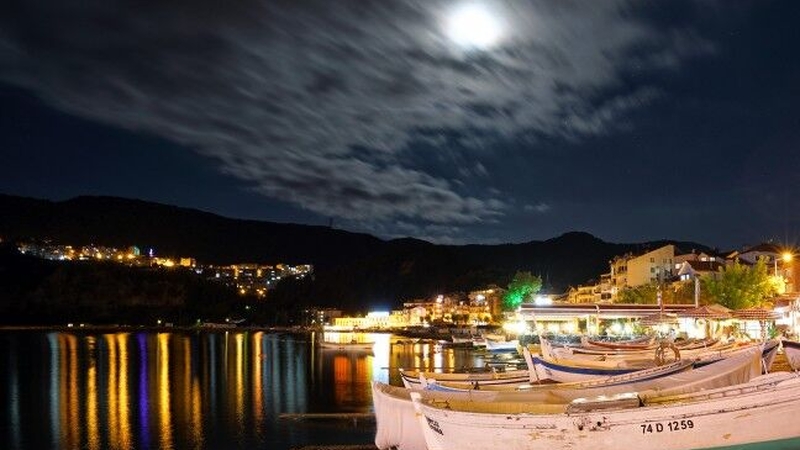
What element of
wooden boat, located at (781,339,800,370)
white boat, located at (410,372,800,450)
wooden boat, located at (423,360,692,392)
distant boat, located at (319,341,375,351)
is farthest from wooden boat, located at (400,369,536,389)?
distant boat, located at (319,341,375,351)

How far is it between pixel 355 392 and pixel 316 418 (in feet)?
47.6

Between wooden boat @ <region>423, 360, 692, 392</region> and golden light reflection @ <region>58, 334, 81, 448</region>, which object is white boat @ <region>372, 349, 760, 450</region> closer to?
wooden boat @ <region>423, 360, 692, 392</region>

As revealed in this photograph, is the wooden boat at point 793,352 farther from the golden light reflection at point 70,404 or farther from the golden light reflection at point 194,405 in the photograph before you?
the golden light reflection at point 70,404

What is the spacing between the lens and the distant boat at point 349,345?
87.1 metres

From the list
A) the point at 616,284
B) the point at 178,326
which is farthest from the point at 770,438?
the point at 178,326

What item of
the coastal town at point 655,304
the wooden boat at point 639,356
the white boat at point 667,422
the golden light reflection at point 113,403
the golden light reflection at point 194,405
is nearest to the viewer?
the white boat at point 667,422

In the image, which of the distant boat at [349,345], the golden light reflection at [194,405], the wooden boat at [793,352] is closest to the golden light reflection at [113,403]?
the golden light reflection at [194,405]

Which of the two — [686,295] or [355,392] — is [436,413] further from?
[686,295]

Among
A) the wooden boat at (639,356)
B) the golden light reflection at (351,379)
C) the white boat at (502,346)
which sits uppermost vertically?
the wooden boat at (639,356)

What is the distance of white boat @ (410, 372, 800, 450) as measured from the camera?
12875mm

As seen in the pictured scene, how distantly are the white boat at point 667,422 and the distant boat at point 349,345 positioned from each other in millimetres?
73521

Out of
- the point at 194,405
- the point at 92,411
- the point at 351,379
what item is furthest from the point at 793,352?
the point at 351,379

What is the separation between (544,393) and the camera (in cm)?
1689

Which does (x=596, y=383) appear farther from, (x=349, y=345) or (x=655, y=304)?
(x=349, y=345)
